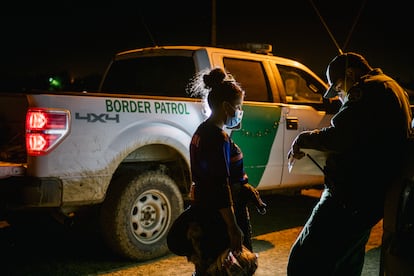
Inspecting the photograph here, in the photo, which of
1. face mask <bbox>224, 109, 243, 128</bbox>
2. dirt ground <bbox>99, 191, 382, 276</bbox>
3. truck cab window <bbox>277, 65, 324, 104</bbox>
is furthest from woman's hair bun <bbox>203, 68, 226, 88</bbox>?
truck cab window <bbox>277, 65, 324, 104</bbox>

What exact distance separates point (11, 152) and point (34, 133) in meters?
0.87

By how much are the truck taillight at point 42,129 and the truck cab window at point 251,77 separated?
7.46 feet

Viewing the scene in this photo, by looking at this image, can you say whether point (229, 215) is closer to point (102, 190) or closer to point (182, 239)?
point (182, 239)

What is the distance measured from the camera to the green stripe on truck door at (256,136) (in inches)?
218

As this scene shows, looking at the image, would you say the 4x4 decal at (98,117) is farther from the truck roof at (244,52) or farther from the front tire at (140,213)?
the truck roof at (244,52)

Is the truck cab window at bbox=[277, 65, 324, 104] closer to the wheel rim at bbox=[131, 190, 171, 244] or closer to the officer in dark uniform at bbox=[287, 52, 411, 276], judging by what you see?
the wheel rim at bbox=[131, 190, 171, 244]

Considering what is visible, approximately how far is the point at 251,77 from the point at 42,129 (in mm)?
2761

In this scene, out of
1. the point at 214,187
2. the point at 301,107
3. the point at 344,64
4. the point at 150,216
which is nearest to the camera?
the point at 214,187

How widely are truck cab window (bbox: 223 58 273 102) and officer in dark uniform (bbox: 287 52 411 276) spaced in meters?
2.76

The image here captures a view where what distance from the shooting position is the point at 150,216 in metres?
5.00

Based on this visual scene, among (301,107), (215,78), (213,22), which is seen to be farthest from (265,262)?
(213,22)

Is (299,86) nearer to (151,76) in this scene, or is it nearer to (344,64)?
(151,76)

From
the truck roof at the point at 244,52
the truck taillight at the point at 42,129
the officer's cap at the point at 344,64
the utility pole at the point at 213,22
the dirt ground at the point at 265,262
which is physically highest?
the utility pole at the point at 213,22

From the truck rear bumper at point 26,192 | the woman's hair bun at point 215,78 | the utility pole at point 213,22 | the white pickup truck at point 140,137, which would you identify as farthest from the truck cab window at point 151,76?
the utility pole at point 213,22
